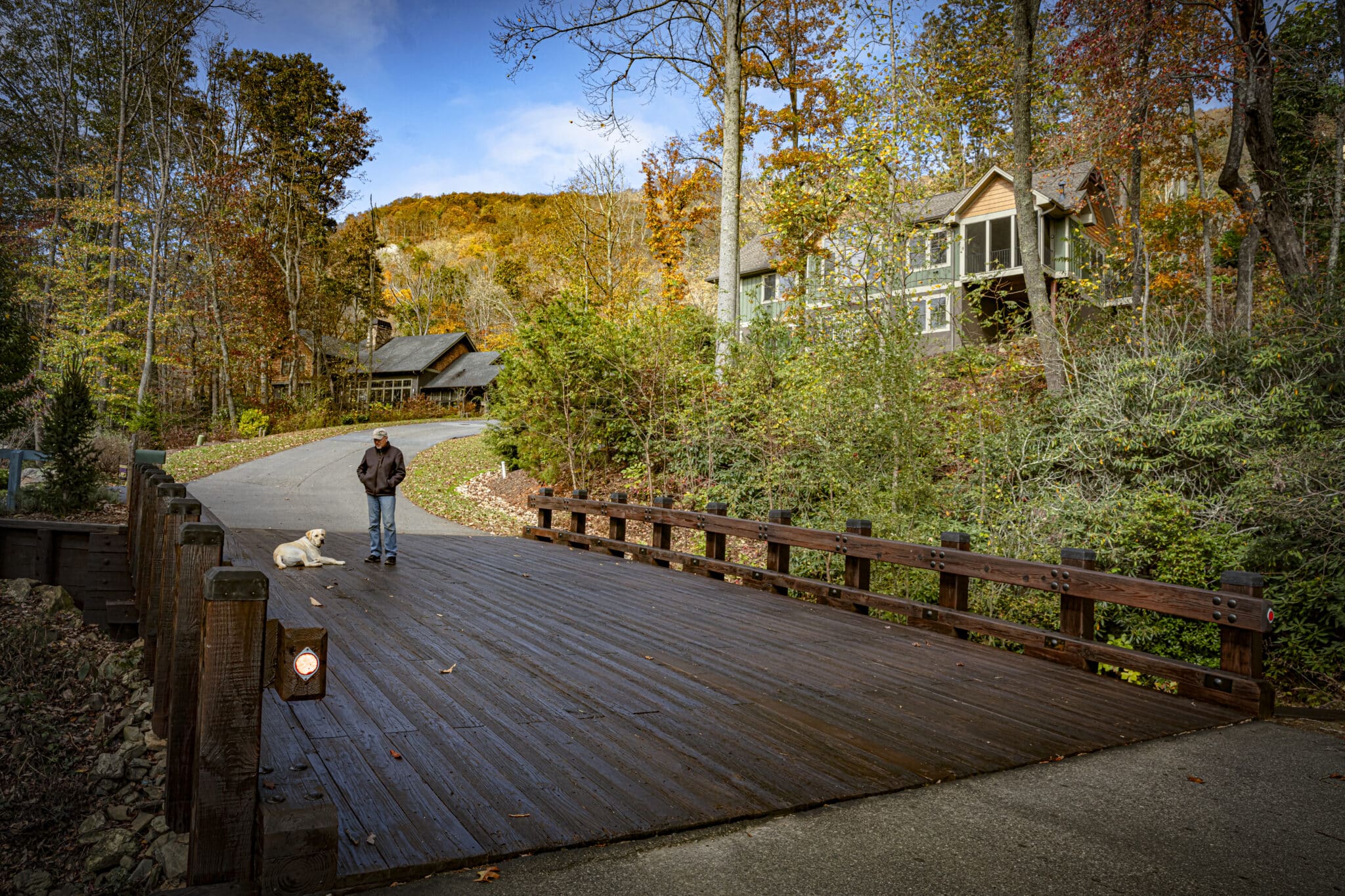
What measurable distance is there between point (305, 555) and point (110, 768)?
10.9ft

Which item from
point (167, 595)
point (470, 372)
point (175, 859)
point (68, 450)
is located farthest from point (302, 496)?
point (470, 372)

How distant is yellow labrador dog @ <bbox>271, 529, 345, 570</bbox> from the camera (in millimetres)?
7516

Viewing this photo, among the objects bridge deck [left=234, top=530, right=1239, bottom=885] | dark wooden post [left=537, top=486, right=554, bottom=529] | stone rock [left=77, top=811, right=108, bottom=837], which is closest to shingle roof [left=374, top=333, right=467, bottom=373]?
dark wooden post [left=537, top=486, right=554, bottom=529]

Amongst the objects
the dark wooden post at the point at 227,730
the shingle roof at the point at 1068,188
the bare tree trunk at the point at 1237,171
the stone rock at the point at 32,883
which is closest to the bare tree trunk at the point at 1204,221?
the bare tree trunk at the point at 1237,171

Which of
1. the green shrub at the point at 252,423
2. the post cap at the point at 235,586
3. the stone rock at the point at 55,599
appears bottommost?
the stone rock at the point at 55,599

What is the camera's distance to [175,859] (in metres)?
2.73

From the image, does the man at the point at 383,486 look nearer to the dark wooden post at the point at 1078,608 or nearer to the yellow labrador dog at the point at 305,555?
the yellow labrador dog at the point at 305,555

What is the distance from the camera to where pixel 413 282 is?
61656 millimetres

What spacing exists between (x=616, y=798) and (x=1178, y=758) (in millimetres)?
2572

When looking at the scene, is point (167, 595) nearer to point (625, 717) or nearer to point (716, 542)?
point (625, 717)

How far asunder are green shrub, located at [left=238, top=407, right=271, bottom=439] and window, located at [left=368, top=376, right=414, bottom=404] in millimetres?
19462

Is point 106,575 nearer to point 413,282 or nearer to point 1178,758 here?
point 1178,758

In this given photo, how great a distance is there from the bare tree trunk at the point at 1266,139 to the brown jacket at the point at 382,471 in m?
9.67

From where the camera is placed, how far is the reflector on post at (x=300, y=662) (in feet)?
7.75
